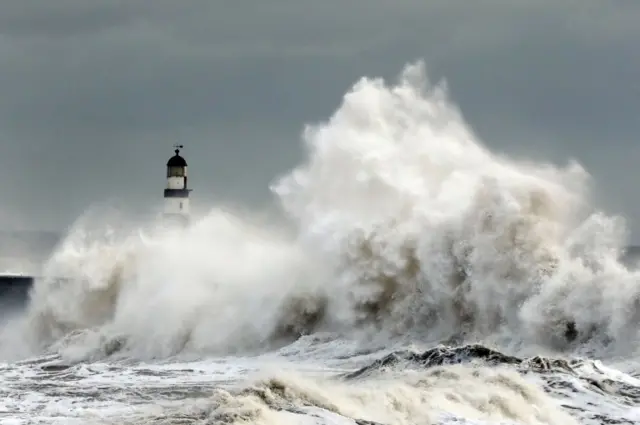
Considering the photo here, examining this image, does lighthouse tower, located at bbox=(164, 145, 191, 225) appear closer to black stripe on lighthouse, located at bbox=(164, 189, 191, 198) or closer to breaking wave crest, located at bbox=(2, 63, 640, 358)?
black stripe on lighthouse, located at bbox=(164, 189, 191, 198)

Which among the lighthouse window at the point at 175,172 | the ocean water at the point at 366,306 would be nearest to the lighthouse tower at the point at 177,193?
the lighthouse window at the point at 175,172

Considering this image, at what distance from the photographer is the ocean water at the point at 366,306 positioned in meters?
15.8

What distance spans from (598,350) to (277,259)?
34.9 feet

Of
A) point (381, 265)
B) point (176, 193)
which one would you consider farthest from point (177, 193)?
point (381, 265)

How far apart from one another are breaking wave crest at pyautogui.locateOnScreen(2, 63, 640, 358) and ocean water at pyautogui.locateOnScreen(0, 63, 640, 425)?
5 centimetres

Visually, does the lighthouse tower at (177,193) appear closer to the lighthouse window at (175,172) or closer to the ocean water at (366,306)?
the lighthouse window at (175,172)

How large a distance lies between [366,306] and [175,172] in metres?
18.3

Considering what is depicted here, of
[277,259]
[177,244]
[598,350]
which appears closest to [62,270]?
[177,244]

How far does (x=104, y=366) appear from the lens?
22.7 metres

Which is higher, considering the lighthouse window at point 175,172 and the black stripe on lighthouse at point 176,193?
the lighthouse window at point 175,172

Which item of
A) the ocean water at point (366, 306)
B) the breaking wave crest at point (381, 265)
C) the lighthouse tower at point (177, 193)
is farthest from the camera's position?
the lighthouse tower at point (177, 193)

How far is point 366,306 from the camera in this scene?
2411cm

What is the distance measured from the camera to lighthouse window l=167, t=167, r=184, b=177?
40906 mm

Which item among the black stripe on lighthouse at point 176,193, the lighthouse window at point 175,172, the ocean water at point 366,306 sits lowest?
the ocean water at point 366,306
